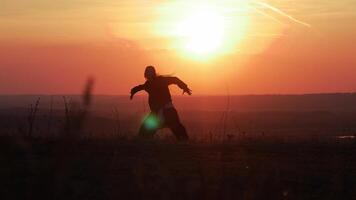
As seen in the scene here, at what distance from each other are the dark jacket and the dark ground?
2692 millimetres

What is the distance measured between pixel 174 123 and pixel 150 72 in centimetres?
111

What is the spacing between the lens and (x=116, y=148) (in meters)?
10.3

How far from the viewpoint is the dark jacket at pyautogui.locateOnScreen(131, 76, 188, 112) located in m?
14.8

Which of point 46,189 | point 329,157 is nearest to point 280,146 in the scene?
point 329,157

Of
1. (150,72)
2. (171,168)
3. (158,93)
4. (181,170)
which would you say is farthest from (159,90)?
(181,170)

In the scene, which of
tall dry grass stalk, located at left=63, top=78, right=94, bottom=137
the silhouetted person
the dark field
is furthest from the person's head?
tall dry grass stalk, located at left=63, top=78, right=94, bottom=137

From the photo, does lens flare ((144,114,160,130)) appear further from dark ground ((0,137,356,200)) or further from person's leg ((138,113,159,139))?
dark ground ((0,137,356,200))

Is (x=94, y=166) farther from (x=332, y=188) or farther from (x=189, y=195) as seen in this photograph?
(x=189, y=195)

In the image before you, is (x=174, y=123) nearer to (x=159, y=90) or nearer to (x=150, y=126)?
(x=150, y=126)

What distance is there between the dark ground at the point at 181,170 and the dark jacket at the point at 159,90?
2692 millimetres

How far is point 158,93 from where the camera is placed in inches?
584

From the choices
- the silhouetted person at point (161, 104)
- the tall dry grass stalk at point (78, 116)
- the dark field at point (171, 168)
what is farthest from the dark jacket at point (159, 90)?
the tall dry grass stalk at point (78, 116)

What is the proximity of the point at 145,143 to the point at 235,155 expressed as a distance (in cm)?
171

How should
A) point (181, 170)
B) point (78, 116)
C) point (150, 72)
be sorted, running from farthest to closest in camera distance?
1. point (150, 72)
2. point (181, 170)
3. point (78, 116)
